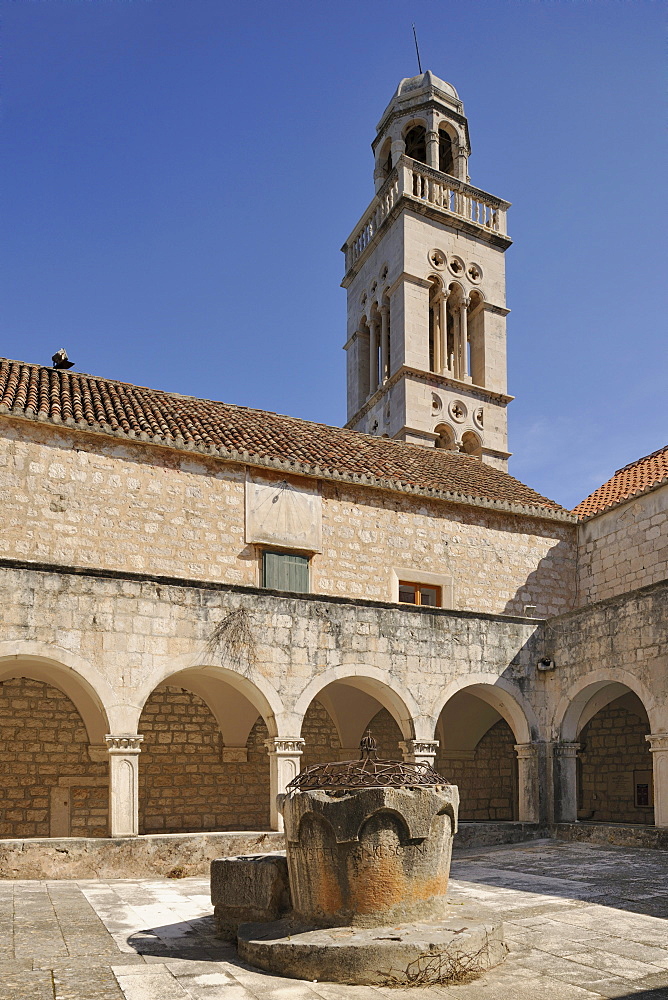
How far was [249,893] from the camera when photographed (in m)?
6.97

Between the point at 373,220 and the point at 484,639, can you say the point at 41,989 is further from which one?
the point at 373,220

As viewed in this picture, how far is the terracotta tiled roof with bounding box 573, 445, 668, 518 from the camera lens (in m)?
18.5

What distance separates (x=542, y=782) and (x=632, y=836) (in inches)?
86.0

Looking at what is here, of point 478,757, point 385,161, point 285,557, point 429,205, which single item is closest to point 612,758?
point 478,757

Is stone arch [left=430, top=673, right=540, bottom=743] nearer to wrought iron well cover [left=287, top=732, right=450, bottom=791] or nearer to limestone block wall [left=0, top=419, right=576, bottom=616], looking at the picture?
limestone block wall [left=0, top=419, right=576, bottom=616]

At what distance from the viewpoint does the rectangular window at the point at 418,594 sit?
17.2 meters

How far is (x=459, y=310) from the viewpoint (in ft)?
96.0

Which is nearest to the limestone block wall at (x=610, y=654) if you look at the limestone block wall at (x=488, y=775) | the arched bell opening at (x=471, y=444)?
the limestone block wall at (x=488, y=775)

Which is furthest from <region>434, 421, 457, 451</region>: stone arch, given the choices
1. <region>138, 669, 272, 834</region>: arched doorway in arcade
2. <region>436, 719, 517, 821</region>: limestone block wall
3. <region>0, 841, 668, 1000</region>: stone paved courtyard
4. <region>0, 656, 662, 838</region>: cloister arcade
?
<region>0, 841, 668, 1000</region>: stone paved courtyard

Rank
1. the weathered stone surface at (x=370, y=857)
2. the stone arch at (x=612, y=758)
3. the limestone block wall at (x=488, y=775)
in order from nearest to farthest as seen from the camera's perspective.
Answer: the weathered stone surface at (x=370, y=857) < the stone arch at (x=612, y=758) < the limestone block wall at (x=488, y=775)

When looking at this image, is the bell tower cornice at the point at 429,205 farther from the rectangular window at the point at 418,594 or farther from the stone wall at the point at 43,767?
the stone wall at the point at 43,767

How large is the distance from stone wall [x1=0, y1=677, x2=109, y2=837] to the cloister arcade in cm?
2

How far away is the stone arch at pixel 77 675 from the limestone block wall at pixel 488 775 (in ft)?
25.2

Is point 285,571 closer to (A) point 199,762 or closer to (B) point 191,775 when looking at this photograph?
(A) point 199,762
